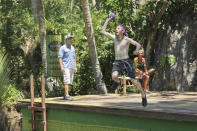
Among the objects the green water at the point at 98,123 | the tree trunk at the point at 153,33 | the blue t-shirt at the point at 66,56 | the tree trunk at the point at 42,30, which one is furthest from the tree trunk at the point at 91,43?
→ the blue t-shirt at the point at 66,56

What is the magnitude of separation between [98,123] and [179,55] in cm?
749

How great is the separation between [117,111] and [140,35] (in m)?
8.58

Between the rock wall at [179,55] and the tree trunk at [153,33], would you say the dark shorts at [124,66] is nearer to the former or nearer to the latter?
the rock wall at [179,55]

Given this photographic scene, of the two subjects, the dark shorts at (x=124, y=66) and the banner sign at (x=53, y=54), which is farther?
the banner sign at (x=53, y=54)

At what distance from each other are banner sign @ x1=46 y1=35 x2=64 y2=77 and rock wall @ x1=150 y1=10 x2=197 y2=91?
4.08m

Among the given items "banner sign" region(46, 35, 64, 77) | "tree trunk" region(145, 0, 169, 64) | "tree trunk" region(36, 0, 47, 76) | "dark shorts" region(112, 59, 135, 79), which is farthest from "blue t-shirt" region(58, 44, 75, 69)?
"tree trunk" region(145, 0, 169, 64)

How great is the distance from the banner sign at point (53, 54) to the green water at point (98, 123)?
3.06 m

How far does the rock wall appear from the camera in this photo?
15.7 meters

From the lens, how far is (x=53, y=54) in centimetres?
1498

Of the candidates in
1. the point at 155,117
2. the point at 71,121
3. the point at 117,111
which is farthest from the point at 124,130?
the point at 71,121

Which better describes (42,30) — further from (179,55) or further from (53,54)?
(179,55)

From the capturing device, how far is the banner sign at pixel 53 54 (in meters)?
14.7

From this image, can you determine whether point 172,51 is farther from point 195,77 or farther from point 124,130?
Result: point 124,130

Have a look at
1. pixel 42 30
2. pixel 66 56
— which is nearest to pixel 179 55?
pixel 42 30
